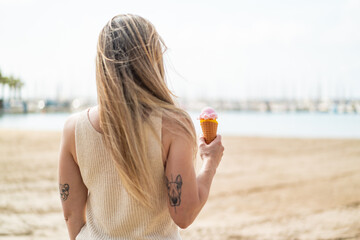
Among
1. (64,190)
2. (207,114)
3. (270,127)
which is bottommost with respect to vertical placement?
(270,127)

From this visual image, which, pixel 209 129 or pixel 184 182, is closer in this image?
pixel 184 182

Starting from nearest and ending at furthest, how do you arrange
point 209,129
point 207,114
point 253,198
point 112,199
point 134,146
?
point 134,146 < point 112,199 < point 209,129 < point 207,114 < point 253,198

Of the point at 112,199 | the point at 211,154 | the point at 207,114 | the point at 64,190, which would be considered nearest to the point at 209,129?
the point at 207,114

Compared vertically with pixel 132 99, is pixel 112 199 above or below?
below

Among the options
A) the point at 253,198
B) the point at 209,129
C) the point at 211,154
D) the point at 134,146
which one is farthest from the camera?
the point at 253,198

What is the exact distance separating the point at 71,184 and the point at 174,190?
0.48 meters

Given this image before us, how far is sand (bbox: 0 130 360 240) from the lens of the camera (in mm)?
4930

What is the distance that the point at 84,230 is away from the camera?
1.50m

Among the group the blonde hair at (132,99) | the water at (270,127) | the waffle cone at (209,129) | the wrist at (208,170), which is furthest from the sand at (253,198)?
the blonde hair at (132,99)

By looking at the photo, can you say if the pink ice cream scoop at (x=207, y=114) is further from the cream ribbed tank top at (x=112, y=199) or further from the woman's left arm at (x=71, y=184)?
the woman's left arm at (x=71, y=184)

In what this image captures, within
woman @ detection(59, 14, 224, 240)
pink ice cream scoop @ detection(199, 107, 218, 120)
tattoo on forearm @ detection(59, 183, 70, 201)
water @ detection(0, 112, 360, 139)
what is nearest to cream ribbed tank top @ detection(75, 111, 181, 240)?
woman @ detection(59, 14, 224, 240)

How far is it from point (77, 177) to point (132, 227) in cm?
33

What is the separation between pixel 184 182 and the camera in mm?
1319

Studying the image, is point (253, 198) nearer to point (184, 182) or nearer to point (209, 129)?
point (209, 129)
